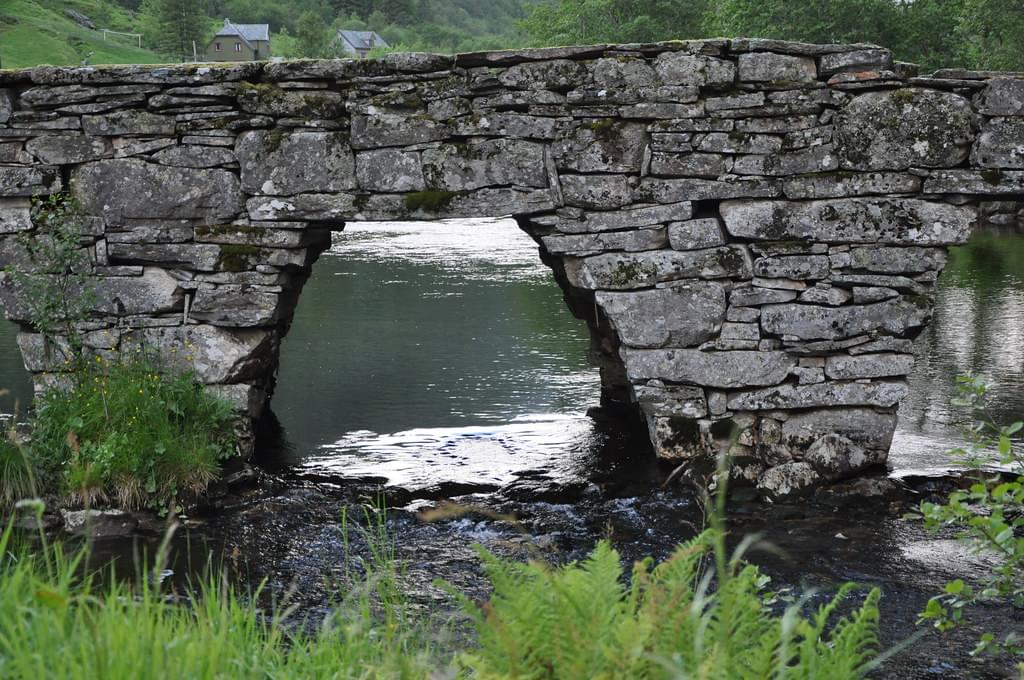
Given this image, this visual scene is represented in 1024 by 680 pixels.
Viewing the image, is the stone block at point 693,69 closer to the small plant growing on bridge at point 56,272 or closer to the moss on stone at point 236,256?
the moss on stone at point 236,256

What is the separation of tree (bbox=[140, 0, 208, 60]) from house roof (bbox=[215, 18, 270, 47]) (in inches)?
41.9

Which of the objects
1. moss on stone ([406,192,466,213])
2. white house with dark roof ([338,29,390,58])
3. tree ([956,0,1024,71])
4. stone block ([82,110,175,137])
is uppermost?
white house with dark roof ([338,29,390,58])

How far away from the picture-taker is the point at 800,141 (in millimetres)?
6500

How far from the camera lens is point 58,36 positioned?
38.7 metres

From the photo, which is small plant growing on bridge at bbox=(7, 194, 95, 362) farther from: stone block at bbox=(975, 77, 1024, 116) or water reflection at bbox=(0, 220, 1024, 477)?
stone block at bbox=(975, 77, 1024, 116)

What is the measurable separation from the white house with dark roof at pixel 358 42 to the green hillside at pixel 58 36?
44.2 ft

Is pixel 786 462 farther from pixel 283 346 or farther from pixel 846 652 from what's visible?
pixel 283 346

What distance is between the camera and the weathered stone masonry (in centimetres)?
647

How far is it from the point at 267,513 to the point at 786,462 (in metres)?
3.58

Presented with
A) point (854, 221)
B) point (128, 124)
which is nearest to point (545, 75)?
point (854, 221)

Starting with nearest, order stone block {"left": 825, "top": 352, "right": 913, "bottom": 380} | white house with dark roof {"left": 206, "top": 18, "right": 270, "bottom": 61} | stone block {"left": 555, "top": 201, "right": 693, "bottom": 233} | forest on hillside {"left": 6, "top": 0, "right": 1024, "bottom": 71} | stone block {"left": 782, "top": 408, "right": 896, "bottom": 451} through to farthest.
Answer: stone block {"left": 555, "top": 201, "right": 693, "bottom": 233} < stone block {"left": 825, "top": 352, "right": 913, "bottom": 380} < stone block {"left": 782, "top": 408, "right": 896, "bottom": 451} < forest on hillside {"left": 6, "top": 0, "right": 1024, "bottom": 71} < white house with dark roof {"left": 206, "top": 18, "right": 270, "bottom": 61}

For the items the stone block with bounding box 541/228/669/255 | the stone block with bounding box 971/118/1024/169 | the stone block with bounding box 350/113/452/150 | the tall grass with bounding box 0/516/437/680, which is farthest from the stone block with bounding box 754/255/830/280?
the tall grass with bounding box 0/516/437/680

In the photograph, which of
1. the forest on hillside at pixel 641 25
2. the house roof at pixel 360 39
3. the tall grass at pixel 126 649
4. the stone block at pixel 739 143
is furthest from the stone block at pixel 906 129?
the house roof at pixel 360 39

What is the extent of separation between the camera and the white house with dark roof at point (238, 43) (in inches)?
1628
